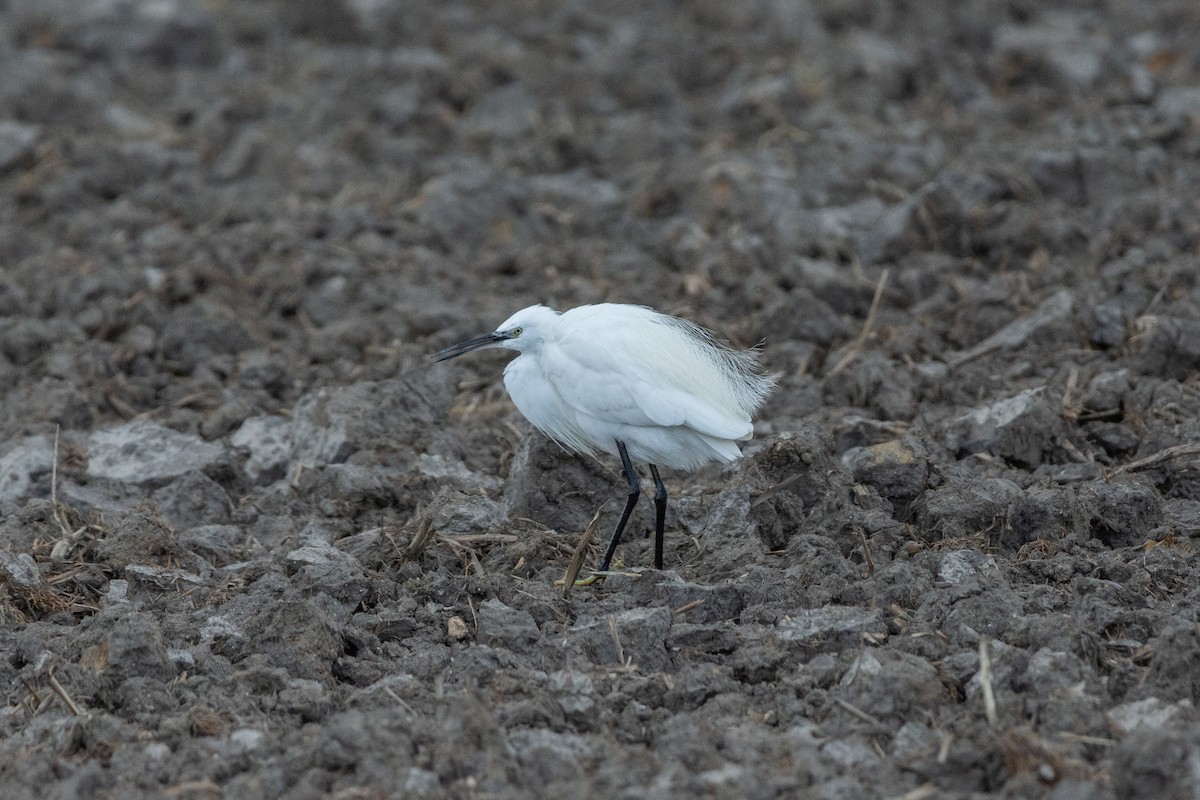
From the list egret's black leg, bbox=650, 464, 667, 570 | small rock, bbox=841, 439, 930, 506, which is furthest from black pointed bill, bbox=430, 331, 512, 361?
small rock, bbox=841, 439, 930, 506

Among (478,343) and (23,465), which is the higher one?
(478,343)

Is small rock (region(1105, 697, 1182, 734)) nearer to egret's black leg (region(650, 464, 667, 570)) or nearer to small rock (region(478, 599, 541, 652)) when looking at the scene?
small rock (region(478, 599, 541, 652))

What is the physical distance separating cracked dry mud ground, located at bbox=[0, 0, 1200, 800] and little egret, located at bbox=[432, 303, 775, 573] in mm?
269

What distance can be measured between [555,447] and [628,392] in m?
0.58

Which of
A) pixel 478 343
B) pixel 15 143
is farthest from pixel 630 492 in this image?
pixel 15 143

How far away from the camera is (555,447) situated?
21.1ft

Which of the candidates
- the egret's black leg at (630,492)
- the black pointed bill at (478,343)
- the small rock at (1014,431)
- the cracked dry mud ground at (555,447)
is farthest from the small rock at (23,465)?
the small rock at (1014,431)

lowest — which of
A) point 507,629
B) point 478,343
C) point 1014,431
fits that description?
point 1014,431

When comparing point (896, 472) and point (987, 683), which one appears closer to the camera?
point (987, 683)

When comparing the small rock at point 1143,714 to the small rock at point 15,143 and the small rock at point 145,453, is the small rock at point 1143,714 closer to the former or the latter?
the small rock at point 145,453

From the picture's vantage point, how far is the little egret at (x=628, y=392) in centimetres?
598

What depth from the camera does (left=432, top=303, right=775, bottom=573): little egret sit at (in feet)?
19.6

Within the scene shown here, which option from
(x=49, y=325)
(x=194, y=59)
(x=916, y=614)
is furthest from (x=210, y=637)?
(x=194, y=59)

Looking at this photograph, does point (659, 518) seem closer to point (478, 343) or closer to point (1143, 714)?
point (478, 343)
